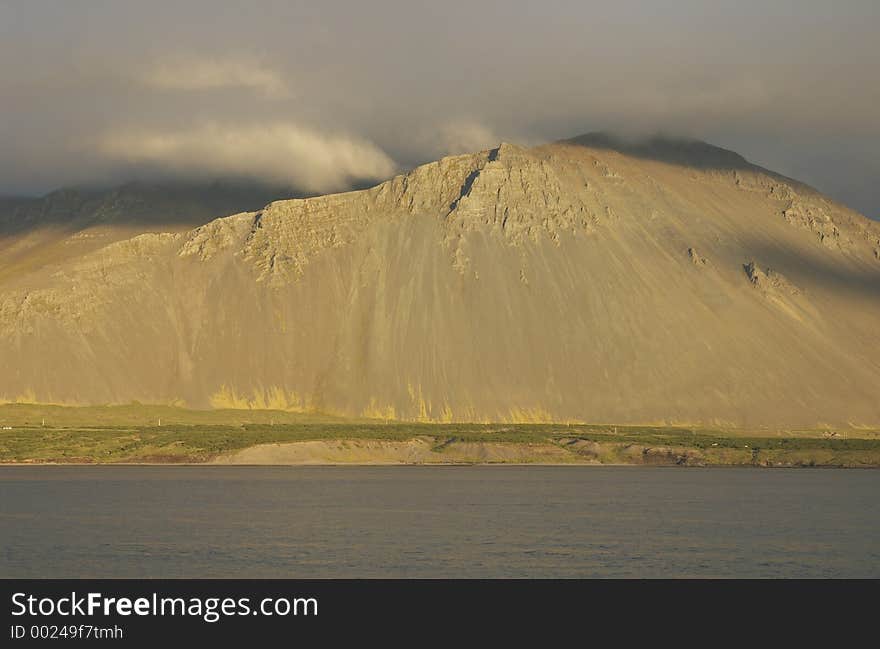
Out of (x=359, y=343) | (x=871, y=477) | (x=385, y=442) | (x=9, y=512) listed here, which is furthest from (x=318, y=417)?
(x=9, y=512)

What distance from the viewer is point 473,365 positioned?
621 feet

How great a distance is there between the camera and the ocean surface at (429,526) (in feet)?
175

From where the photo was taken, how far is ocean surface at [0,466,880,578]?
175 ft

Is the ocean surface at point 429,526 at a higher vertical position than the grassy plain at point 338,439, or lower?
lower

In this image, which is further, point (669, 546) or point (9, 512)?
point (9, 512)

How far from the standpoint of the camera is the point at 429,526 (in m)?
70.1

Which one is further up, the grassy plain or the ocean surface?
the grassy plain

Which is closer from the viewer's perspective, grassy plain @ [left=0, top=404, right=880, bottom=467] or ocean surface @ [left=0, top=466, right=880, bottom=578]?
ocean surface @ [left=0, top=466, right=880, bottom=578]

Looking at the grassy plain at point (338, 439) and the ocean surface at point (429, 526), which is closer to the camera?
the ocean surface at point (429, 526)
